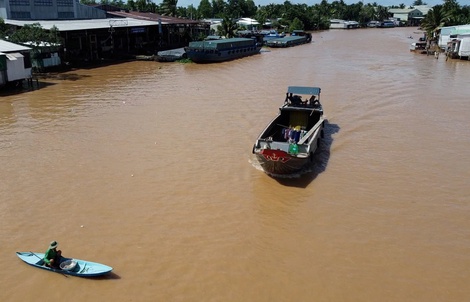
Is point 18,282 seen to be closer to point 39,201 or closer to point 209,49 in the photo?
point 39,201

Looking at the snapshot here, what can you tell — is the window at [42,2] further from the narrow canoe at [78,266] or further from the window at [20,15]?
the narrow canoe at [78,266]

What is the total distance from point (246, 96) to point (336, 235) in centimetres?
1591

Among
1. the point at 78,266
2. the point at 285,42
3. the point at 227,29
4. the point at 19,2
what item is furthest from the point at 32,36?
the point at 285,42

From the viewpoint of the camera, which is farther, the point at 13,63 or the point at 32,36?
the point at 32,36

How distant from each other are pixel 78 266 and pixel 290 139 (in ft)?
25.8

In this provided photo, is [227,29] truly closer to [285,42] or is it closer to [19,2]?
[285,42]

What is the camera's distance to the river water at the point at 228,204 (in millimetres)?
8172

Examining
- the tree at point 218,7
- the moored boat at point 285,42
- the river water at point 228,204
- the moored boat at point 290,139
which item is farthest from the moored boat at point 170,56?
the tree at point 218,7

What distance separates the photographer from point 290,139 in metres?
13.7

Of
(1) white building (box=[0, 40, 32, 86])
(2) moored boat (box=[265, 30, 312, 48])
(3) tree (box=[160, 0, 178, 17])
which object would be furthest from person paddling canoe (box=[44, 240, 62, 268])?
(3) tree (box=[160, 0, 178, 17])

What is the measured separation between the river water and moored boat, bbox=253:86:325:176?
62cm

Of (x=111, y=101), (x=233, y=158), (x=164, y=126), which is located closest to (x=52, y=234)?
(x=233, y=158)

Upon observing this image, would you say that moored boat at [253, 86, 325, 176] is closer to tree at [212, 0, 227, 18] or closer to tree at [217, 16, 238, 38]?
tree at [217, 16, 238, 38]

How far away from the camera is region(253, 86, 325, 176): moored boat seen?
12164mm
